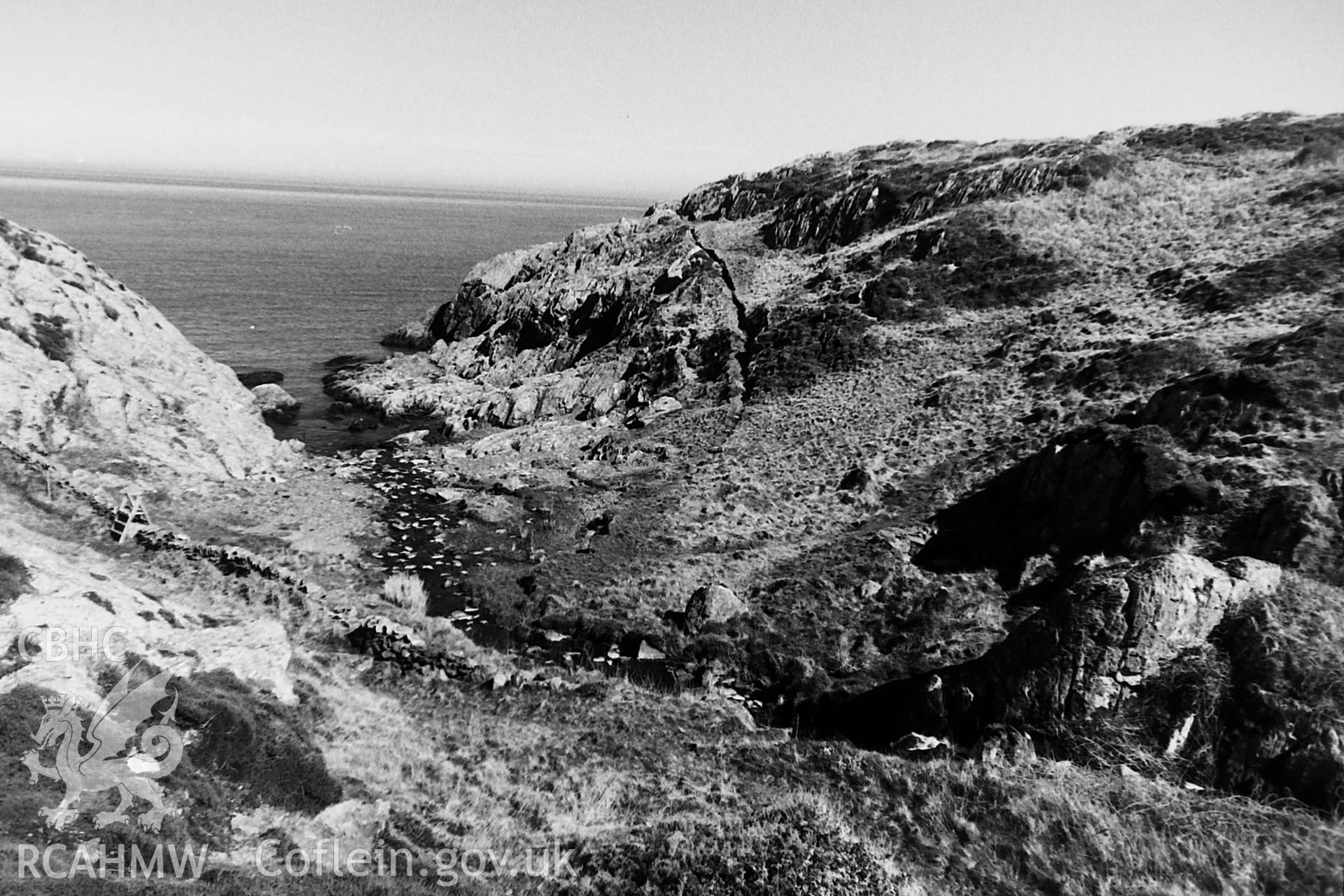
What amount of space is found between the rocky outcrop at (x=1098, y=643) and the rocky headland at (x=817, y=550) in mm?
113

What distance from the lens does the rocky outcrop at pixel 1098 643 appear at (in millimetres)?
19328

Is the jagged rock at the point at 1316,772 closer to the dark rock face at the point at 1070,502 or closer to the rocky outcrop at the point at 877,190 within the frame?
the dark rock face at the point at 1070,502

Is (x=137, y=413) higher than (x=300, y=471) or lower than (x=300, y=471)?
higher

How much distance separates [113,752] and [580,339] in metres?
54.0

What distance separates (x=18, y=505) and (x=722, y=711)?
28096mm

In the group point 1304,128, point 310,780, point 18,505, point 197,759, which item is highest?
point 1304,128

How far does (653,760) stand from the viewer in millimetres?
19109

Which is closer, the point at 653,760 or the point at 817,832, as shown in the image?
the point at 817,832

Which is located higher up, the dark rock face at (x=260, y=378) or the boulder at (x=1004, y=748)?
the dark rock face at (x=260, y=378)

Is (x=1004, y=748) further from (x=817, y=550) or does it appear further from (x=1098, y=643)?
(x=817, y=550)

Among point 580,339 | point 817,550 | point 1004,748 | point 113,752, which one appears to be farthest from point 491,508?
point 1004,748

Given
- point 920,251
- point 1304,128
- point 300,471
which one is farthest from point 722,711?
point 1304,128

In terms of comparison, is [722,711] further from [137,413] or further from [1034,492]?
[137,413]

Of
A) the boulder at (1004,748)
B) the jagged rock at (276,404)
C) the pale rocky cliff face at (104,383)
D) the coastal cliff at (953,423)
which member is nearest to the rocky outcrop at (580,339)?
the coastal cliff at (953,423)
